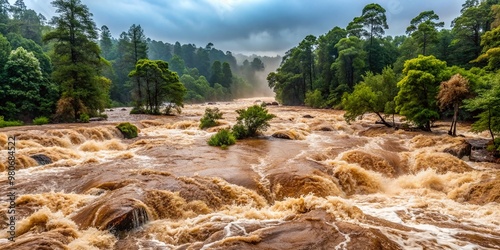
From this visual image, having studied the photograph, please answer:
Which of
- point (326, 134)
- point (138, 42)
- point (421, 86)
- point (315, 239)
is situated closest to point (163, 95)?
point (138, 42)

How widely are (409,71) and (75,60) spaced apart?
1128 inches

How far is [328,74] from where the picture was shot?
179 feet

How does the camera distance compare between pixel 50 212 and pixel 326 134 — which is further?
pixel 326 134

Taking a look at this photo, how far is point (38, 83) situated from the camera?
28.0 meters

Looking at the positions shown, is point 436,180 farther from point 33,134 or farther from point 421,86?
point 33,134

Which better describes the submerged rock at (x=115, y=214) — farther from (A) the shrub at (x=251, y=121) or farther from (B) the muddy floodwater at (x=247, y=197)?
(A) the shrub at (x=251, y=121)

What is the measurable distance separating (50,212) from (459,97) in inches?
796

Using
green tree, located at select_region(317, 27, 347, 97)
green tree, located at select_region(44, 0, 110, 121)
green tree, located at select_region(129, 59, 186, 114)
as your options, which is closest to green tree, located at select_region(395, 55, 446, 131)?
green tree, located at select_region(129, 59, 186, 114)

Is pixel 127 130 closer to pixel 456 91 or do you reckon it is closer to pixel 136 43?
pixel 456 91

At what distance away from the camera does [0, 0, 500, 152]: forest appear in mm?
20359

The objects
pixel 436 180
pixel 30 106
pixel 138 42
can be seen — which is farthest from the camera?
pixel 138 42

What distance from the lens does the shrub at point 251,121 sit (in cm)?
1947

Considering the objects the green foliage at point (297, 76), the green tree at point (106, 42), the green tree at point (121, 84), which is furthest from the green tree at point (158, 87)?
the green tree at point (106, 42)

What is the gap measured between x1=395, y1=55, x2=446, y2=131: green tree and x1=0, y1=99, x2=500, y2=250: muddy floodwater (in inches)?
163
